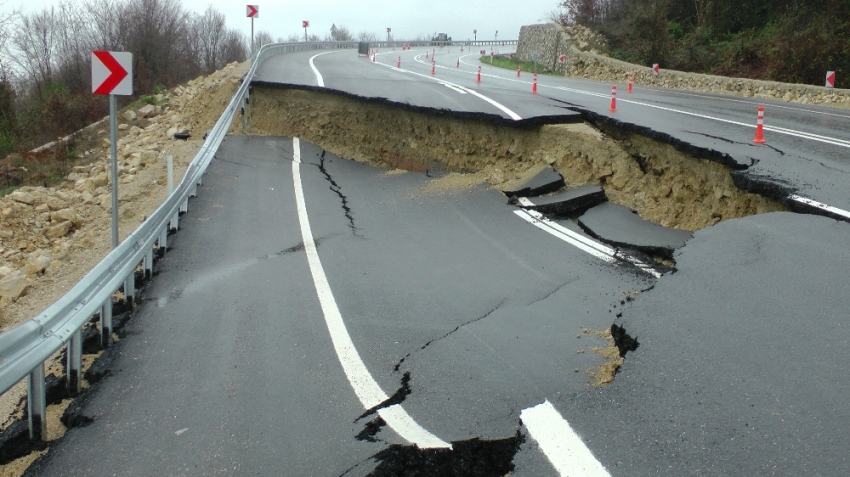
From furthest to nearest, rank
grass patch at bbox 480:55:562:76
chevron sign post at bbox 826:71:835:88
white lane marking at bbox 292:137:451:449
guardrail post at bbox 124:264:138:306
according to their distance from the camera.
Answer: grass patch at bbox 480:55:562:76
chevron sign post at bbox 826:71:835:88
guardrail post at bbox 124:264:138:306
white lane marking at bbox 292:137:451:449

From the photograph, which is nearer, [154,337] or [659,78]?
[154,337]

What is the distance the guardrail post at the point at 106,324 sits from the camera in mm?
5547

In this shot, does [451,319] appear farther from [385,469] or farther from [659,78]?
[659,78]

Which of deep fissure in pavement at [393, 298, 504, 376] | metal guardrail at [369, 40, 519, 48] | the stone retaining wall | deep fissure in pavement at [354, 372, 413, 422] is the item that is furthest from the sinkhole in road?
metal guardrail at [369, 40, 519, 48]

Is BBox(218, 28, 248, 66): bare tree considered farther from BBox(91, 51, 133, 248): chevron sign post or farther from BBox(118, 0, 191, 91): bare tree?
BBox(91, 51, 133, 248): chevron sign post

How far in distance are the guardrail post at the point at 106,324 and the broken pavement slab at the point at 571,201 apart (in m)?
5.65

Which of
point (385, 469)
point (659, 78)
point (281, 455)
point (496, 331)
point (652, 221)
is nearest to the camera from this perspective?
point (385, 469)

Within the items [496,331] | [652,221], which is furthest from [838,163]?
[496,331]

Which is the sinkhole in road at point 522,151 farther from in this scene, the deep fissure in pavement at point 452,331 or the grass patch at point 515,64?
the grass patch at point 515,64

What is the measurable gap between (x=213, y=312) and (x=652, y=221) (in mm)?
5418

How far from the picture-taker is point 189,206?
10203mm

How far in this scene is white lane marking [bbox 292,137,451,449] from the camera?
3.98 meters

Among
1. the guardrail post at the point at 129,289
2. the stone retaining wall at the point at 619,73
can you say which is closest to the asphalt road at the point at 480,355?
the guardrail post at the point at 129,289

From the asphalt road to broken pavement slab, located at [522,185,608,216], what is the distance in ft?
1.76
